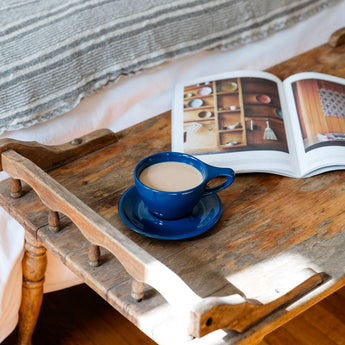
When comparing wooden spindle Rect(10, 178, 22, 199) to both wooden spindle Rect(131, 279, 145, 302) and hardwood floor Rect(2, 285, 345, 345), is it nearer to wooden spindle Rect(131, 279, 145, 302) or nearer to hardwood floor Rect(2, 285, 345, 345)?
wooden spindle Rect(131, 279, 145, 302)

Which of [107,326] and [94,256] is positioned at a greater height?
[94,256]

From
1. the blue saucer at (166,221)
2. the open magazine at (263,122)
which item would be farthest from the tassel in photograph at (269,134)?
the blue saucer at (166,221)

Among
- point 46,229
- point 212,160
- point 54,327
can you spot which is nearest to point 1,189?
A: point 46,229

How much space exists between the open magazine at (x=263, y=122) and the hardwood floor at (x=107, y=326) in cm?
42

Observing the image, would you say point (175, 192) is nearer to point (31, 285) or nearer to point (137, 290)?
point (137, 290)

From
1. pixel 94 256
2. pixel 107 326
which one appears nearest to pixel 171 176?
pixel 94 256

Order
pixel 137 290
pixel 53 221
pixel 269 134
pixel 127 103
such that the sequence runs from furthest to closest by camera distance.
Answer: pixel 127 103, pixel 269 134, pixel 53 221, pixel 137 290

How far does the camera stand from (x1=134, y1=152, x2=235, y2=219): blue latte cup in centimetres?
66

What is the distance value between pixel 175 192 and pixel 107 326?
543 mm

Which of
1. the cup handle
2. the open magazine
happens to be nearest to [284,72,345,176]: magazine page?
the open magazine

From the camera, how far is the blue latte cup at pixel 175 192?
2.16 feet

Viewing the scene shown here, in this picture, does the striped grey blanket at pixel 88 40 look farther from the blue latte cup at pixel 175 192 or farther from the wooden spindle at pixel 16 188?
the blue latte cup at pixel 175 192

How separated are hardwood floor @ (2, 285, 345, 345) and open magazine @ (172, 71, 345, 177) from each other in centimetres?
42

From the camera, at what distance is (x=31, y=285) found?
912 millimetres
